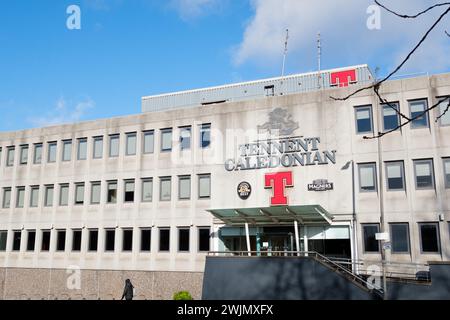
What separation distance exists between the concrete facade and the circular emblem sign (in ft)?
0.88

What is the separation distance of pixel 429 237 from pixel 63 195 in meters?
24.3

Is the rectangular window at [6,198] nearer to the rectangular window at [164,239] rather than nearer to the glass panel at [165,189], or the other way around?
the glass panel at [165,189]

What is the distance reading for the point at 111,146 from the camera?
32.9 m

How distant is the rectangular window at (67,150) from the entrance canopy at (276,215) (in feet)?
46.0

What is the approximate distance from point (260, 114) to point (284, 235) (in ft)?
24.4

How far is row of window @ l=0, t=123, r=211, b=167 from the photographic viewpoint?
30.4m

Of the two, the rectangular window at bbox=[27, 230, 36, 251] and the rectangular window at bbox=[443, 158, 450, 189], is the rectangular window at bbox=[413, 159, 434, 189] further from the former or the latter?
the rectangular window at bbox=[27, 230, 36, 251]

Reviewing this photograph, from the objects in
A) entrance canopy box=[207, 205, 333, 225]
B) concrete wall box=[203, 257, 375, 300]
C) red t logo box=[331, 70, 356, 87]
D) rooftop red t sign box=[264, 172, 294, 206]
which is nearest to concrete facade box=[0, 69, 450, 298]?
rooftop red t sign box=[264, 172, 294, 206]

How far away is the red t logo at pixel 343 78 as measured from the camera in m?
28.0

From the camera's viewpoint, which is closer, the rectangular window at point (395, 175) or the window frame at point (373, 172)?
the rectangular window at point (395, 175)

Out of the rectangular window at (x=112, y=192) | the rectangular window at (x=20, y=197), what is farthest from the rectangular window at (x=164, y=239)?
the rectangular window at (x=20, y=197)

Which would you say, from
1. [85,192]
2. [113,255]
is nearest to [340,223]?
[113,255]
